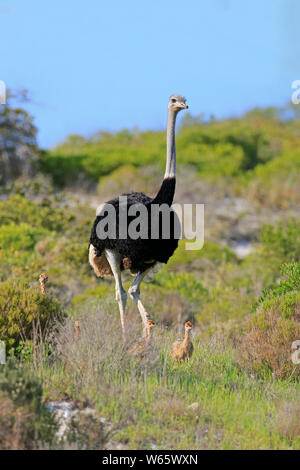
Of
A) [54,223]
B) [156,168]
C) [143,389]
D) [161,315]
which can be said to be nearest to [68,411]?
[143,389]

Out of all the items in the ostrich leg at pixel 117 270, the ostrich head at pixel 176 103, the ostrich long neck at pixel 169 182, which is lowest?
the ostrich leg at pixel 117 270

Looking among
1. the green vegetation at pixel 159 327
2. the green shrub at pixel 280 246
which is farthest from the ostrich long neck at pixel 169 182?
the green shrub at pixel 280 246

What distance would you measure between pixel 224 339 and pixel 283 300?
0.88m

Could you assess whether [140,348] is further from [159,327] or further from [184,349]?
[159,327]

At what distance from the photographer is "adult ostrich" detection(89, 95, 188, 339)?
727cm

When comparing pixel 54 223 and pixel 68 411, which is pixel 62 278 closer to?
pixel 54 223

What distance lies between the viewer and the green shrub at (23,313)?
22.7 feet

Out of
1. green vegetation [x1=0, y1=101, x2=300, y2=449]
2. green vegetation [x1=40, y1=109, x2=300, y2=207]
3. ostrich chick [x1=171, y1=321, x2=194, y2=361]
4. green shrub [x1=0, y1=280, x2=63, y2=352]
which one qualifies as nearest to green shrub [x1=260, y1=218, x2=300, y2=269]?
green vegetation [x1=0, y1=101, x2=300, y2=449]

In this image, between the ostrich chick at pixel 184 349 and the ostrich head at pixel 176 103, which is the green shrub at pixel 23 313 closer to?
the ostrich chick at pixel 184 349

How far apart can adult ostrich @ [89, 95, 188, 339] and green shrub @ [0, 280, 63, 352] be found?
2.23 ft

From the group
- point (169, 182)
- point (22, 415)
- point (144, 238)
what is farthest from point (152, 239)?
point (22, 415)

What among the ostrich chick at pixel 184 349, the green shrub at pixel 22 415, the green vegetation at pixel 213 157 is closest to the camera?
the green shrub at pixel 22 415

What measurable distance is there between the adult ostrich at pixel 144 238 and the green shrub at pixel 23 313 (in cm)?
68

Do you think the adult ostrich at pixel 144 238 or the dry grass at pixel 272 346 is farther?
the adult ostrich at pixel 144 238
